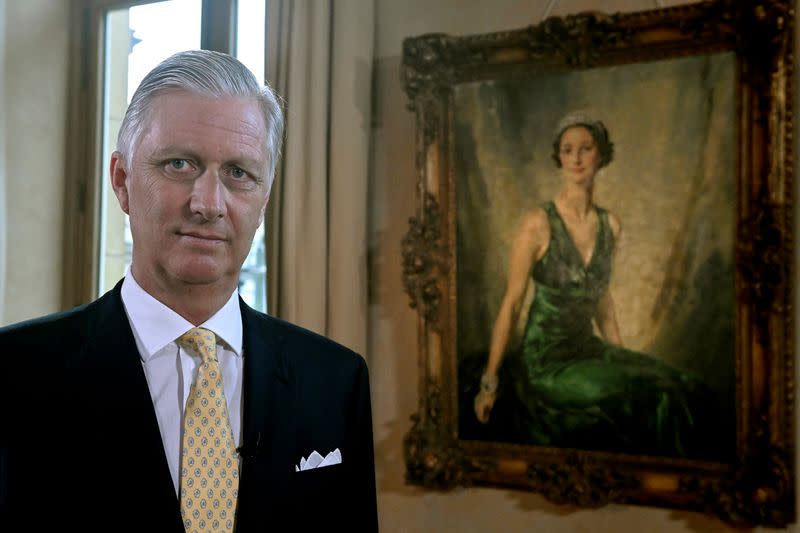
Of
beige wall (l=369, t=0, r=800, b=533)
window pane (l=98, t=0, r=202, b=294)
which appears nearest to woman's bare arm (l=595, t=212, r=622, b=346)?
beige wall (l=369, t=0, r=800, b=533)

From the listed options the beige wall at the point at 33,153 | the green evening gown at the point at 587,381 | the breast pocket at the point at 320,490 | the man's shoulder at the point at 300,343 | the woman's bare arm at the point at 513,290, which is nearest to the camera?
the breast pocket at the point at 320,490

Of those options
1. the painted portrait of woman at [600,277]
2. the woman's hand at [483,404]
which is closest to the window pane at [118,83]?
the painted portrait of woman at [600,277]

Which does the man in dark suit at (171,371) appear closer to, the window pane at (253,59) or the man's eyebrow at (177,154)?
the man's eyebrow at (177,154)

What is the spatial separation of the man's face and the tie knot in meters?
0.09

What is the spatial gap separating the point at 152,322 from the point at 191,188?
24 centimetres

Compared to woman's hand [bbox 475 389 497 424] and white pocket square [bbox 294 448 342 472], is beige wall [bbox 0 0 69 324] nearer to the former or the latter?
woman's hand [bbox 475 389 497 424]

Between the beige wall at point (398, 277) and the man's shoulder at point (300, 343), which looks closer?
the man's shoulder at point (300, 343)

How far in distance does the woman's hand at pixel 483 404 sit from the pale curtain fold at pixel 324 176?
1.72 ft

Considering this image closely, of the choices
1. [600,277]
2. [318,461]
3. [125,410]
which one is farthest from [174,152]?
[600,277]

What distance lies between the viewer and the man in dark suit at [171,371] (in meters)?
1.24

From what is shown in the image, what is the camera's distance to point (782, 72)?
108 inches

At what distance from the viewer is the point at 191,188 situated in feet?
4.31

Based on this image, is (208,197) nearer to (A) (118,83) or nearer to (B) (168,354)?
(B) (168,354)

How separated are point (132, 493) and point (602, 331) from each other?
2119 millimetres
